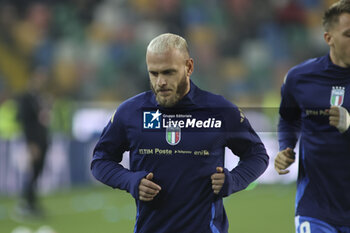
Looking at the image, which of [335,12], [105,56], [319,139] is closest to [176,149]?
[319,139]

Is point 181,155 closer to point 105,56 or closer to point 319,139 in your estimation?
point 319,139

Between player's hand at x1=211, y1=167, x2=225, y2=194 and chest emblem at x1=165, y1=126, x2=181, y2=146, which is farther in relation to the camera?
chest emblem at x1=165, y1=126, x2=181, y2=146

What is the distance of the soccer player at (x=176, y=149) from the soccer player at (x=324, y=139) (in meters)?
0.45

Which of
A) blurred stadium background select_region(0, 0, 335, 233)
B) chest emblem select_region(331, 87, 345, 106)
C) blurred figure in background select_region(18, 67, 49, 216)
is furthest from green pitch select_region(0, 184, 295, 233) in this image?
chest emblem select_region(331, 87, 345, 106)

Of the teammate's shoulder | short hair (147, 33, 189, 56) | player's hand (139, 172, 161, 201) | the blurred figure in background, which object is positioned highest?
short hair (147, 33, 189, 56)

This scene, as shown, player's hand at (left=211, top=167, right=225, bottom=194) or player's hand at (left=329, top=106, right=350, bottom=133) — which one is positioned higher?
player's hand at (left=329, top=106, right=350, bottom=133)

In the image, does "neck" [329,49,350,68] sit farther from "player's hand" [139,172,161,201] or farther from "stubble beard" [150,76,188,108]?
"player's hand" [139,172,161,201]

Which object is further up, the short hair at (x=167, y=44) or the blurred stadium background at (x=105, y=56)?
the short hair at (x=167, y=44)

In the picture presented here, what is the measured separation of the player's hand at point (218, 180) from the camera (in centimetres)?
288

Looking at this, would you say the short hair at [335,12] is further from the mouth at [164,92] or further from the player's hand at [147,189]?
the player's hand at [147,189]

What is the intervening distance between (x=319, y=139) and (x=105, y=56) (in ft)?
33.1

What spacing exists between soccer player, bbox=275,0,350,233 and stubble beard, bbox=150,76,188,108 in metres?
0.74

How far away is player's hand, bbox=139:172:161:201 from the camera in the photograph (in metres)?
2.86

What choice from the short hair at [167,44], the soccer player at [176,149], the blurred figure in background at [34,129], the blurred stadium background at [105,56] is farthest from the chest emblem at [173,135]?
the blurred stadium background at [105,56]
